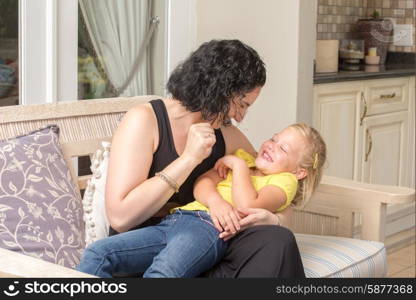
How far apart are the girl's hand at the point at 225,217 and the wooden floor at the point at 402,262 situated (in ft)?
7.09

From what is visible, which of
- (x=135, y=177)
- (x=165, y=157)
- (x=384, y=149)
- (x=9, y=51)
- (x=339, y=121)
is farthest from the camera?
(x=384, y=149)

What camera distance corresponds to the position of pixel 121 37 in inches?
136

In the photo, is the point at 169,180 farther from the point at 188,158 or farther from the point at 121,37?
the point at 121,37

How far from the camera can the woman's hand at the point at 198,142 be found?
2.13 m

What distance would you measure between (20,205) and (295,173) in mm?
750

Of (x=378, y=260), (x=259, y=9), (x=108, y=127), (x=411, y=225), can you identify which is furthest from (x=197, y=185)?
Answer: (x=411, y=225)

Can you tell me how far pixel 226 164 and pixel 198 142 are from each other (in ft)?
0.59

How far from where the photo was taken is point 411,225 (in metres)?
4.96

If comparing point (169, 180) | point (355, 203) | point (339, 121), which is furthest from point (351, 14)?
point (169, 180)

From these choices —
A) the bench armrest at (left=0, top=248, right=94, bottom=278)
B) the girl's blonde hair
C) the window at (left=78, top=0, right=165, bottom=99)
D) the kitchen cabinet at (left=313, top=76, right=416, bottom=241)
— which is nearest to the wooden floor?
the kitchen cabinet at (left=313, top=76, right=416, bottom=241)

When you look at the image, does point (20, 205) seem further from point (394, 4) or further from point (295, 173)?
point (394, 4)

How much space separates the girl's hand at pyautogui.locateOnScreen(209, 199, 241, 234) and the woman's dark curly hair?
0.29 metres

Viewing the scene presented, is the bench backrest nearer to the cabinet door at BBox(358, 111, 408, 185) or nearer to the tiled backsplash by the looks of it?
the cabinet door at BBox(358, 111, 408, 185)

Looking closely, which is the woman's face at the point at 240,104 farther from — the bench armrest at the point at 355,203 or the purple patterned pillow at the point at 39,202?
the bench armrest at the point at 355,203
